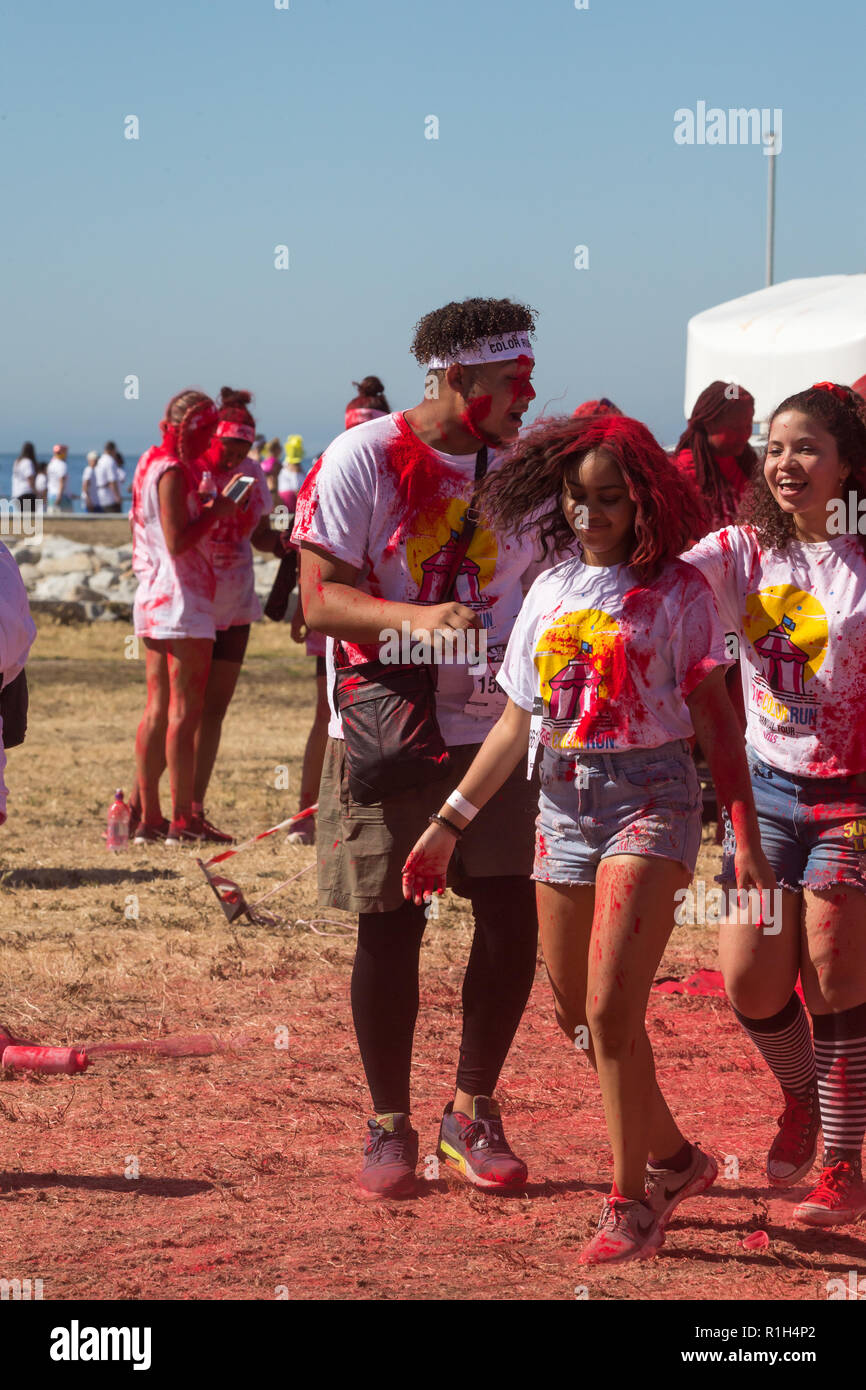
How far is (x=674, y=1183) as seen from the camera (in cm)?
388

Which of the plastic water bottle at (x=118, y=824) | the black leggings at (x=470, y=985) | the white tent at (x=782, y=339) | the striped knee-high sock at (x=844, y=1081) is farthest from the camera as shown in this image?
the white tent at (x=782, y=339)

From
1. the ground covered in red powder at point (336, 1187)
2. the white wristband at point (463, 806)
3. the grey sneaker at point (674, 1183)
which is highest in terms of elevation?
the white wristband at point (463, 806)

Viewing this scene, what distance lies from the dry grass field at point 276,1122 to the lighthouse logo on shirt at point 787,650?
120cm

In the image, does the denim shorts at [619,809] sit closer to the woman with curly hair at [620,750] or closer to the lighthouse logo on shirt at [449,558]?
the woman with curly hair at [620,750]

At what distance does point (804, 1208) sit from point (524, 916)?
0.97 metres

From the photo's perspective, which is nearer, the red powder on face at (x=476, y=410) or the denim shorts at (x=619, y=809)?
the denim shorts at (x=619, y=809)

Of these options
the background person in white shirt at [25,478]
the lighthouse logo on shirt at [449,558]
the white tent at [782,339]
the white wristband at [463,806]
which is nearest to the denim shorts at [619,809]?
Result: the white wristband at [463,806]

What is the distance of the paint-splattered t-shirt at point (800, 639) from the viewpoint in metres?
3.91

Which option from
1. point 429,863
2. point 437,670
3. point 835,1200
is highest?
point 437,670

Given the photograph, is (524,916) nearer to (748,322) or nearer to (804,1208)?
(804,1208)

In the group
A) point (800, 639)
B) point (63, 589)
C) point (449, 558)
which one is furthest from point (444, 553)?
point (63, 589)

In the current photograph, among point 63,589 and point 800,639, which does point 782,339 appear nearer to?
point 800,639

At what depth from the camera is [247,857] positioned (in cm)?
848

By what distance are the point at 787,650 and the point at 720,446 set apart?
3.20 m
